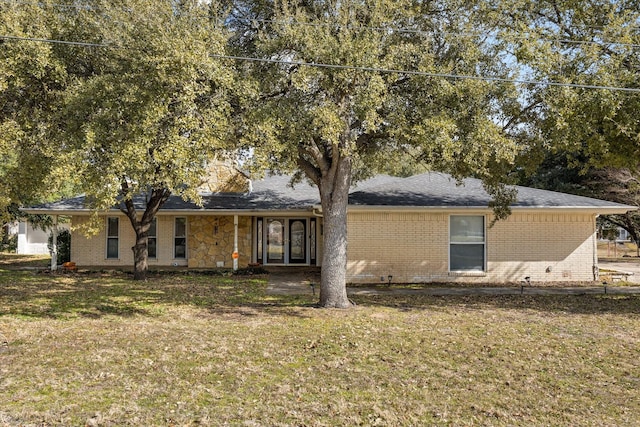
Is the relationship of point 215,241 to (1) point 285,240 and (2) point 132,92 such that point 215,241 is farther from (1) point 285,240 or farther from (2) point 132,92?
(2) point 132,92

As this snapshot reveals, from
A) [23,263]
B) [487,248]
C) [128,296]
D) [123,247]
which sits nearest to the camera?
[128,296]

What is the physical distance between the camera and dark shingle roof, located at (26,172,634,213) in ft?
51.5

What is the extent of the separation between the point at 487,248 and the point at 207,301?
890cm

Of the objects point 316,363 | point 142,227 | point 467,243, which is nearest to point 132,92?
point 316,363

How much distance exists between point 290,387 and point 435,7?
326 inches

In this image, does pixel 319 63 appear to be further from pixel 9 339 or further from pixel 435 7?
pixel 9 339

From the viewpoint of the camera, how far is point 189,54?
26.4ft

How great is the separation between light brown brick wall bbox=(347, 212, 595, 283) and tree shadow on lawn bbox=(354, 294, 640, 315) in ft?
8.83

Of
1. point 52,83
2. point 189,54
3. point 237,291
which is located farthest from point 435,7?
point 237,291

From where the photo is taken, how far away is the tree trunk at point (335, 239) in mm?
10992

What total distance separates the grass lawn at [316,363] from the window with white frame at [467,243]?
13.0 ft

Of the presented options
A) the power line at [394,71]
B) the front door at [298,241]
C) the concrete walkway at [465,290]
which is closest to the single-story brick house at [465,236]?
the concrete walkway at [465,290]

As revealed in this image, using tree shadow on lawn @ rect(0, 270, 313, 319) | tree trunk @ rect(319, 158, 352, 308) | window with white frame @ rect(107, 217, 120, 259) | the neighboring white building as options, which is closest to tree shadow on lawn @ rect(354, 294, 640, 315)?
tree trunk @ rect(319, 158, 352, 308)

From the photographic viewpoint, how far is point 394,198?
16219 mm
